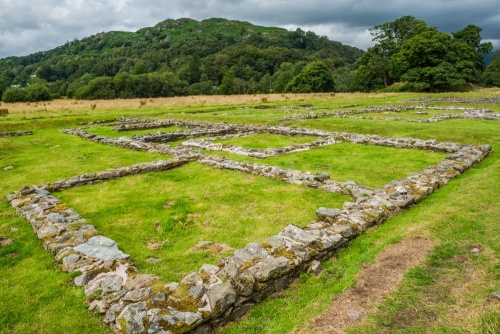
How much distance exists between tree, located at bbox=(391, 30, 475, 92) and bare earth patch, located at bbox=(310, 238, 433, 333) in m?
61.5

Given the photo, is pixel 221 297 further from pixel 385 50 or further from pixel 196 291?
pixel 385 50

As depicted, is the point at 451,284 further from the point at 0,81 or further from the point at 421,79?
the point at 0,81

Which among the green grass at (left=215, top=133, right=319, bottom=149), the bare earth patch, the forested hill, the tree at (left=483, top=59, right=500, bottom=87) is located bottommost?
the bare earth patch

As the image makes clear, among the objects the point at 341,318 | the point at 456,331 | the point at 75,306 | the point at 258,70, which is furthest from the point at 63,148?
the point at 258,70

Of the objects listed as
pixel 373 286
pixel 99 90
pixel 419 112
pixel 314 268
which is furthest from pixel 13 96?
pixel 373 286

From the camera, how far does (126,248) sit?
6.72m

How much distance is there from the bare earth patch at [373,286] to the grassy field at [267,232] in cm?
13

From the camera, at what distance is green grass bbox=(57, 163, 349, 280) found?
6637mm

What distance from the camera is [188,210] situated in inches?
337

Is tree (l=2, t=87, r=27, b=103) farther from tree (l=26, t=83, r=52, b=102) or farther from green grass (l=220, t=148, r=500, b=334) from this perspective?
green grass (l=220, t=148, r=500, b=334)

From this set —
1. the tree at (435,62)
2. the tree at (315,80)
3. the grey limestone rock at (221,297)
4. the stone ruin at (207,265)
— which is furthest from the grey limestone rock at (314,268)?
the tree at (315,80)

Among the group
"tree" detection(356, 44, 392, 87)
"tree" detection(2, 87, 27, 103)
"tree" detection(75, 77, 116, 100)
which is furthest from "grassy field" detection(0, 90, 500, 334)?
"tree" detection(356, 44, 392, 87)

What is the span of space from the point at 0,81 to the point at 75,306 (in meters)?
79.0

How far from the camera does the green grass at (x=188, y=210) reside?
6637mm
